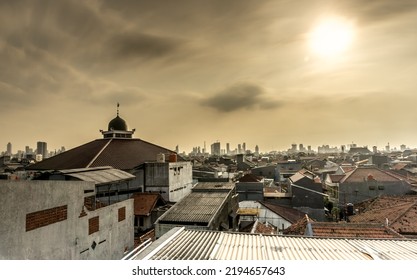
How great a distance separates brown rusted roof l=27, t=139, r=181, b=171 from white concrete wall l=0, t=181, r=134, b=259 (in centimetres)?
1100

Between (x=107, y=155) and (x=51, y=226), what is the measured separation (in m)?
17.0

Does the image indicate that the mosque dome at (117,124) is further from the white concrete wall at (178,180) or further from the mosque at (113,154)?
the white concrete wall at (178,180)

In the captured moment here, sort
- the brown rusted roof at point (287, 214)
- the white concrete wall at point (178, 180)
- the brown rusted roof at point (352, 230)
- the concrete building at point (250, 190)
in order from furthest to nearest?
the concrete building at point (250, 190) → the white concrete wall at point (178, 180) → the brown rusted roof at point (287, 214) → the brown rusted roof at point (352, 230)

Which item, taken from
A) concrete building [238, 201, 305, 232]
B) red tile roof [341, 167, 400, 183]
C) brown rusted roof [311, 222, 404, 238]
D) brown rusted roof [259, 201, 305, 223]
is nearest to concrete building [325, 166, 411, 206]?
red tile roof [341, 167, 400, 183]

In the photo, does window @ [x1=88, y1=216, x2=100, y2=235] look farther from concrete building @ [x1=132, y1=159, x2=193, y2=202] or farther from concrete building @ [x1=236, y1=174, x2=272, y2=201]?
concrete building @ [x1=236, y1=174, x2=272, y2=201]

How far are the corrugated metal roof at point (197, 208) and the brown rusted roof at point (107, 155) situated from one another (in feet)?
24.4

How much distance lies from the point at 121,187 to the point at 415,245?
1847 centimetres

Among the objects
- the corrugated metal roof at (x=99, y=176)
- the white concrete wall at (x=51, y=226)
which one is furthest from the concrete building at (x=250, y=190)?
the white concrete wall at (x=51, y=226)

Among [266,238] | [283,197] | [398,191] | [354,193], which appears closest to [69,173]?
[266,238]

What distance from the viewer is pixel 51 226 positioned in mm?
10086

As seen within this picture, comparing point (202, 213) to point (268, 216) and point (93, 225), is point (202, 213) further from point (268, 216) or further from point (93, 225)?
point (268, 216)

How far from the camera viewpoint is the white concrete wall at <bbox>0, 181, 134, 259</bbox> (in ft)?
27.6

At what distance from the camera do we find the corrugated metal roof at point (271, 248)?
21.4ft

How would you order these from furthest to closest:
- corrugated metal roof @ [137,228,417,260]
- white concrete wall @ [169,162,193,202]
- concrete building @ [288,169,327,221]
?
concrete building @ [288,169,327,221] < white concrete wall @ [169,162,193,202] < corrugated metal roof @ [137,228,417,260]
